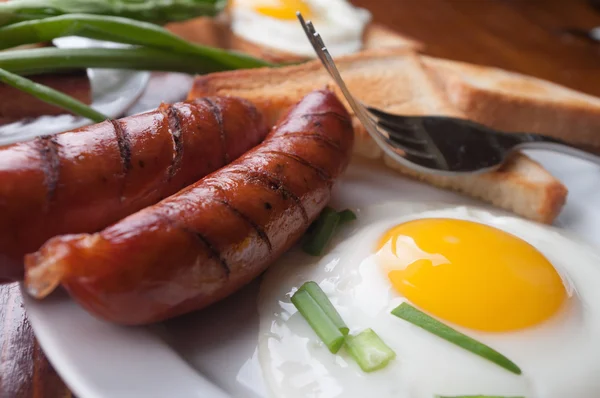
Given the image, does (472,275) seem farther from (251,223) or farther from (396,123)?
(396,123)

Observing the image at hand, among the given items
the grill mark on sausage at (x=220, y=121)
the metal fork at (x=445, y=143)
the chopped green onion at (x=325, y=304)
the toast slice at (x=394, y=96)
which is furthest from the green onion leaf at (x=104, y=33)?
the chopped green onion at (x=325, y=304)

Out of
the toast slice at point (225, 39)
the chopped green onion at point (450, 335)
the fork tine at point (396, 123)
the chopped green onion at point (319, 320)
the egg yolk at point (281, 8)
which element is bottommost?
the chopped green onion at point (319, 320)

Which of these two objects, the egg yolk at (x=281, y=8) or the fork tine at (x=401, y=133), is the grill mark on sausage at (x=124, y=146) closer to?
the fork tine at (x=401, y=133)

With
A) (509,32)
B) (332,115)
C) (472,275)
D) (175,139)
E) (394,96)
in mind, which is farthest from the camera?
(509,32)

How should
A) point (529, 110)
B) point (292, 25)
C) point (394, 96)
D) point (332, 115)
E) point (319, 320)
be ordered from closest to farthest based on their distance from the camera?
1. point (319, 320)
2. point (332, 115)
3. point (394, 96)
4. point (529, 110)
5. point (292, 25)

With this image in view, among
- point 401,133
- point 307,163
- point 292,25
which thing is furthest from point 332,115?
point 292,25
